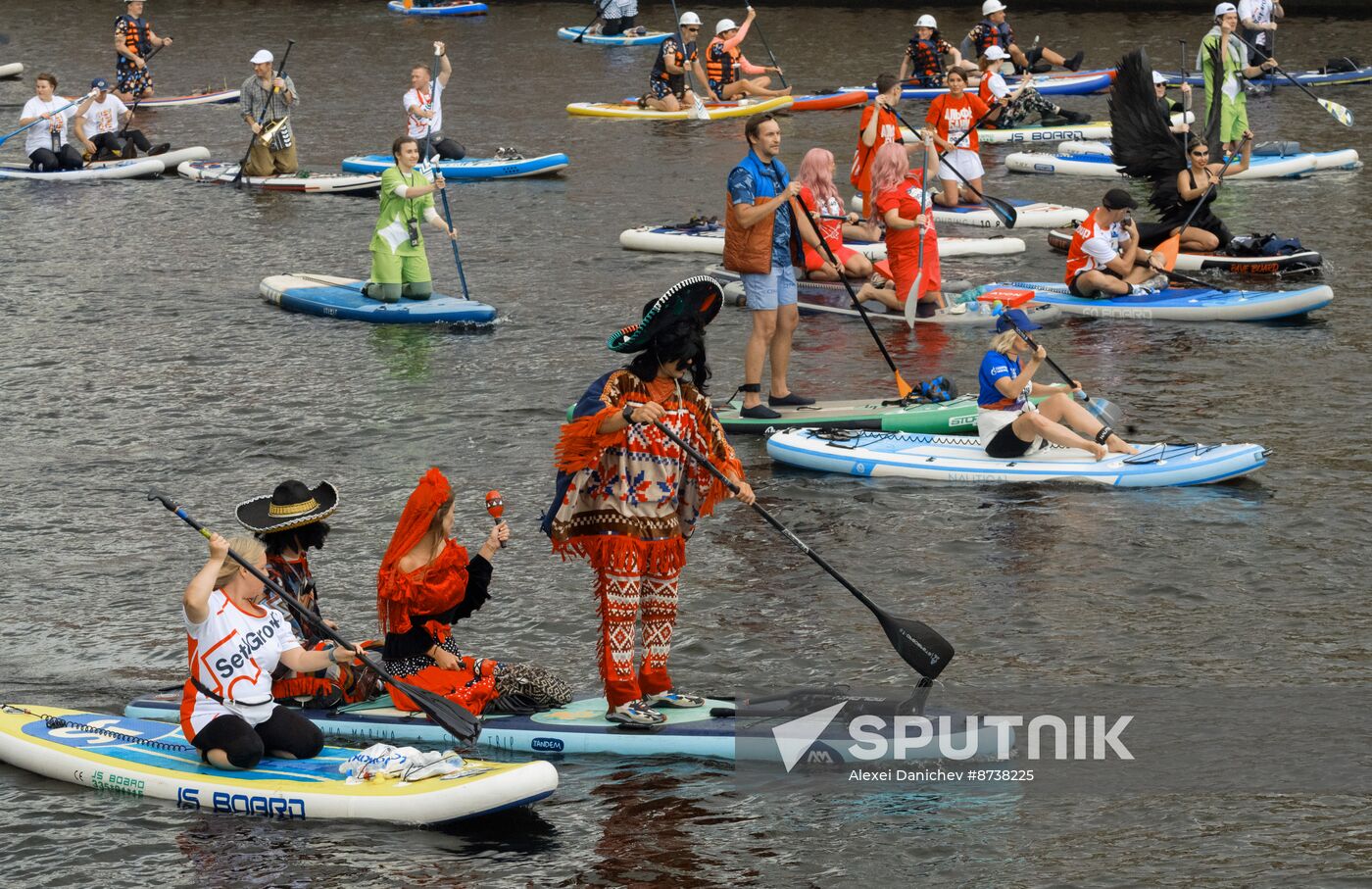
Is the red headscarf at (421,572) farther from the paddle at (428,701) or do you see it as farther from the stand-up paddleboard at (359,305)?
the stand-up paddleboard at (359,305)

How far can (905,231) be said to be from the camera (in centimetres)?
1580

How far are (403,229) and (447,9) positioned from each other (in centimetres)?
2543

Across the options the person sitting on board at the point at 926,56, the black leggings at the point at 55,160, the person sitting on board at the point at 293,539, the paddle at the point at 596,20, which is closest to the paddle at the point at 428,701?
the person sitting on board at the point at 293,539

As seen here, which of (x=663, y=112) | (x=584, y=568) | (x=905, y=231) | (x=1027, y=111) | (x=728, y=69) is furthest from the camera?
(x=728, y=69)

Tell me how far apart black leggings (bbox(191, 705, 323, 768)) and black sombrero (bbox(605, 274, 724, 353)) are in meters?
2.17

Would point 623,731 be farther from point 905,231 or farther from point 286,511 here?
point 905,231

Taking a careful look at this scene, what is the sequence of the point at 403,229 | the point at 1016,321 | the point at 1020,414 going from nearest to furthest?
1. the point at 1016,321
2. the point at 1020,414
3. the point at 403,229

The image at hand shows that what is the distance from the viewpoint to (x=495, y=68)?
1299 inches

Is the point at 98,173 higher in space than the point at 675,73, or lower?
lower

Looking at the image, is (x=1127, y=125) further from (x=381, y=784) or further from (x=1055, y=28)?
(x=1055, y=28)

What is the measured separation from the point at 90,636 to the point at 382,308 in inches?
278

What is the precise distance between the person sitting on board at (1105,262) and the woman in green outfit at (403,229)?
5664 mm

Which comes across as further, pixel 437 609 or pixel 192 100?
pixel 192 100

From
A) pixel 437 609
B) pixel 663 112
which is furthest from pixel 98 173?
pixel 437 609
